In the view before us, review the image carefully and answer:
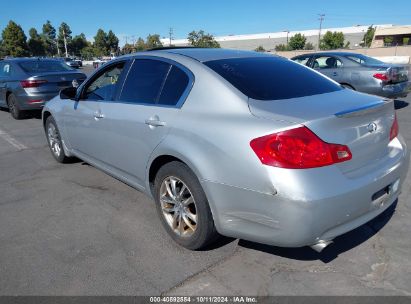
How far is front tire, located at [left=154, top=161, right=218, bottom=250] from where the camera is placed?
287 cm

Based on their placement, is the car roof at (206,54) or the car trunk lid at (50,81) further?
the car trunk lid at (50,81)

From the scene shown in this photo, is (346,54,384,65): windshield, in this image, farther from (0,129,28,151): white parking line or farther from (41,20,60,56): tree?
(41,20,60,56): tree

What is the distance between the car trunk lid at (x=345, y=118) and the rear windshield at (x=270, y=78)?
0.51 ft

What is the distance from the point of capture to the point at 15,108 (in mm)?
9797

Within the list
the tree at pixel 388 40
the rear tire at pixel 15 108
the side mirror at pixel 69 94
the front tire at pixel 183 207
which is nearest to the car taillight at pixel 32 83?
the rear tire at pixel 15 108

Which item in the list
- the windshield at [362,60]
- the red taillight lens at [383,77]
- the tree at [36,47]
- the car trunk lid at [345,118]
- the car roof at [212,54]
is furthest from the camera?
the tree at [36,47]

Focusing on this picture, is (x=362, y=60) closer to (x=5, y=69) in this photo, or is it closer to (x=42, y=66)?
(x=42, y=66)

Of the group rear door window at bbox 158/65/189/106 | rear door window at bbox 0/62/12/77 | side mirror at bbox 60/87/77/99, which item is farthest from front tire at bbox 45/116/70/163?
rear door window at bbox 0/62/12/77

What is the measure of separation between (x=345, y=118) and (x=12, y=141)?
682 centimetres

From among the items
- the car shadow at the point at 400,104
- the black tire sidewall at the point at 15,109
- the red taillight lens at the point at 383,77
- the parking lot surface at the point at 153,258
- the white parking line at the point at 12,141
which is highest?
the red taillight lens at the point at 383,77

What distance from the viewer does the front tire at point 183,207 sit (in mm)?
2870

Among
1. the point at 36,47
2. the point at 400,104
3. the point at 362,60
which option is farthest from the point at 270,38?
the point at 362,60

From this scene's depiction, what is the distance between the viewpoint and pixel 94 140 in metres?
4.33

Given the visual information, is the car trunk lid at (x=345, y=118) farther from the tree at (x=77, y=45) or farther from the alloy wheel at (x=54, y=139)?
the tree at (x=77, y=45)
